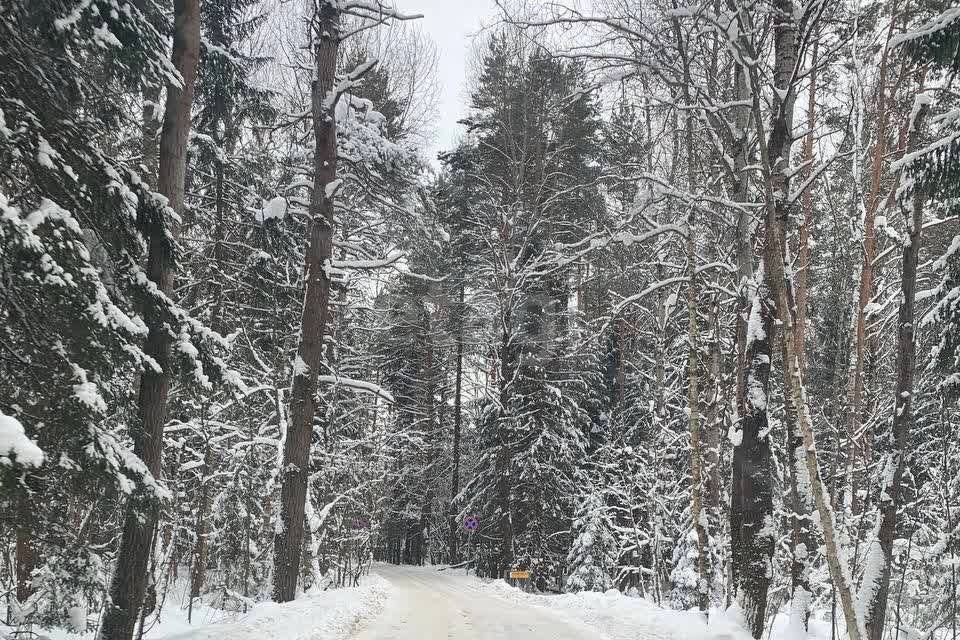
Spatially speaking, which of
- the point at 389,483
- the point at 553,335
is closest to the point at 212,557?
the point at 389,483

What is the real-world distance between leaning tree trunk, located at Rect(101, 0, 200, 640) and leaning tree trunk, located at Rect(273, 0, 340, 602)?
284 centimetres

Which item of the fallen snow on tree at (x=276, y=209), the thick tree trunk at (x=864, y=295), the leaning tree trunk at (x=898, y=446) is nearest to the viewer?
the leaning tree trunk at (x=898, y=446)

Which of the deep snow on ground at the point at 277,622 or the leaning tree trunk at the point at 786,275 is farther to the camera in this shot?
the deep snow on ground at the point at 277,622

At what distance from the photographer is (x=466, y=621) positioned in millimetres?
10367

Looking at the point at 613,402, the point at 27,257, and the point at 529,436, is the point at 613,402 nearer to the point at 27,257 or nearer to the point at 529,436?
the point at 529,436

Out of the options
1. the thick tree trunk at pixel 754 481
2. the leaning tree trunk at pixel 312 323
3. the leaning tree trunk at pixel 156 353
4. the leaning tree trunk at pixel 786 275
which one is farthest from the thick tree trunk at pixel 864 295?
the leaning tree trunk at pixel 156 353

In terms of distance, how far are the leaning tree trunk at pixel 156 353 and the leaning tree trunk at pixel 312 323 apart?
9.31 ft

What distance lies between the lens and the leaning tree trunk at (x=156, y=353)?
19.4 ft

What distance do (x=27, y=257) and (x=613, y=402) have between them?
22562mm

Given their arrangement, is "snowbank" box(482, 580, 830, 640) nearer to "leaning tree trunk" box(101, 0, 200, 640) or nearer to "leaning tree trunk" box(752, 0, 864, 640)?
"leaning tree trunk" box(752, 0, 864, 640)

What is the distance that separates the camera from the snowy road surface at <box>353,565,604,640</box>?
8781mm

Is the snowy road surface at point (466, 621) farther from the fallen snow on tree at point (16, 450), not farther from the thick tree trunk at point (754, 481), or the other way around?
the fallen snow on tree at point (16, 450)

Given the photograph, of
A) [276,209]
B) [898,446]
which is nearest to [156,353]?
[276,209]

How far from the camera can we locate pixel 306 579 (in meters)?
14.4
